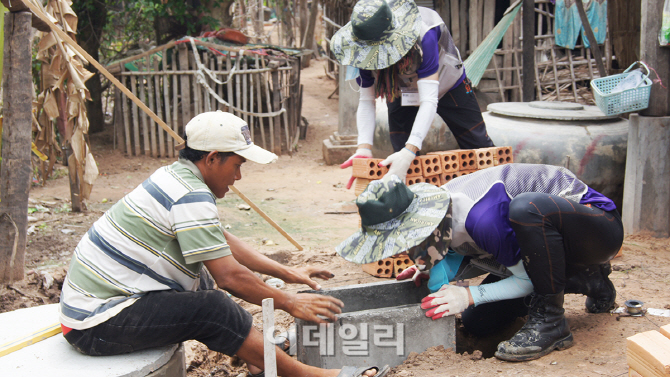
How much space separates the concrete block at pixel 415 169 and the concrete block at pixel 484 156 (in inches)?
15.6

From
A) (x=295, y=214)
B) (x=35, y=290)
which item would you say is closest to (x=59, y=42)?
(x=35, y=290)

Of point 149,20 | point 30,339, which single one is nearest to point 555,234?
point 30,339

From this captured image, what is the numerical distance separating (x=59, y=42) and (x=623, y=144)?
4.75 meters

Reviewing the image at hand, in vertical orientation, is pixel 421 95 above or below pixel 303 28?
below

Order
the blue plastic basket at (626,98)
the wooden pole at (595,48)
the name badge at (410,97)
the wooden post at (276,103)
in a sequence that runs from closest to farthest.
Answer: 1. the name badge at (410,97)
2. the blue plastic basket at (626,98)
3. the wooden pole at (595,48)
4. the wooden post at (276,103)

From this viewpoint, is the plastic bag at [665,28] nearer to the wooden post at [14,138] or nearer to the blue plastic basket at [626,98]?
the blue plastic basket at [626,98]

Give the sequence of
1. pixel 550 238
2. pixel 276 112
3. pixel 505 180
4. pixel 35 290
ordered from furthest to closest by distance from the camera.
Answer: pixel 276 112 → pixel 35 290 → pixel 505 180 → pixel 550 238

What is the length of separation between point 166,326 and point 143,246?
34 centimetres

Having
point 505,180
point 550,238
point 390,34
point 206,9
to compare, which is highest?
point 206,9

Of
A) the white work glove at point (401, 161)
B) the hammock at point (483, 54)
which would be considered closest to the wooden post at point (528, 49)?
the hammock at point (483, 54)

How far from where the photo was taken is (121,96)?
8906 millimetres

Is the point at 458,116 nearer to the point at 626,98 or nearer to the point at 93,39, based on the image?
the point at 626,98

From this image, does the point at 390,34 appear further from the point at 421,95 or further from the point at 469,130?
the point at 469,130

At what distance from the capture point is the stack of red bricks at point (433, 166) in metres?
3.66
